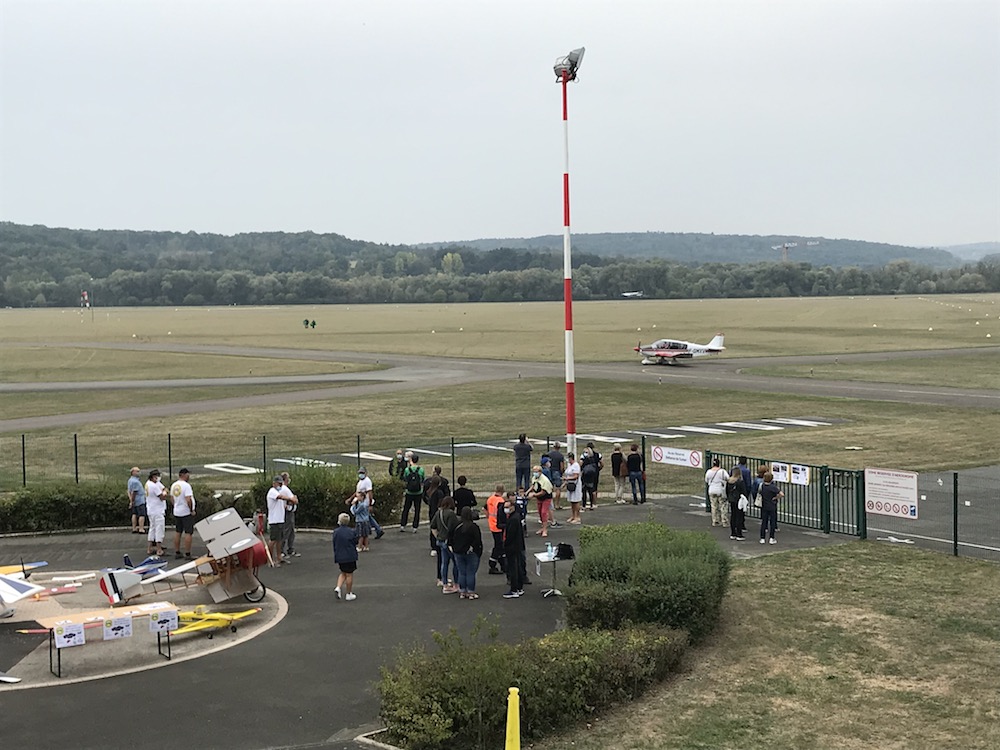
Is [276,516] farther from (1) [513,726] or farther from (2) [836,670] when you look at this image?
(1) [513,726]

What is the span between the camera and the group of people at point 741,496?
2100 cm

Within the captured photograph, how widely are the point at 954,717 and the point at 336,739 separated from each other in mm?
6817

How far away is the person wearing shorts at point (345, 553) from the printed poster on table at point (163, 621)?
10.3 ft

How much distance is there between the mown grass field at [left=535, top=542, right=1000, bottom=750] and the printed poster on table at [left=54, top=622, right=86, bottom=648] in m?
6.57

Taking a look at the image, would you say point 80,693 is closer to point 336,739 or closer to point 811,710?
point 336,739

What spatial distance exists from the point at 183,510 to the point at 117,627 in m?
6.15

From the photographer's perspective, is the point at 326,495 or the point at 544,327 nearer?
the point at 326,495

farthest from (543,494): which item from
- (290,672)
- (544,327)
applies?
(544,327)

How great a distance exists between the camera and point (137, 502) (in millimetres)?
22812

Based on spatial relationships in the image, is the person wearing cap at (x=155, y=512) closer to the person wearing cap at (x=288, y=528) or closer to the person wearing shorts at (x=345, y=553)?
the person wearing cap at (x=288, y=528)

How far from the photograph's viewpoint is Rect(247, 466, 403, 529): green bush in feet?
77.4

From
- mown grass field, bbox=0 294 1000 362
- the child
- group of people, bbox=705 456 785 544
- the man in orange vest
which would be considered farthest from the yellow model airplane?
mown grass field, bbox=0 294 1000 362

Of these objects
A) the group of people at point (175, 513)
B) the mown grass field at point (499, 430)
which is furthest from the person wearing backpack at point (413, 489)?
the mown grass field at point (499, 430)

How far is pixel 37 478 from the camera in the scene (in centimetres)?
3234
